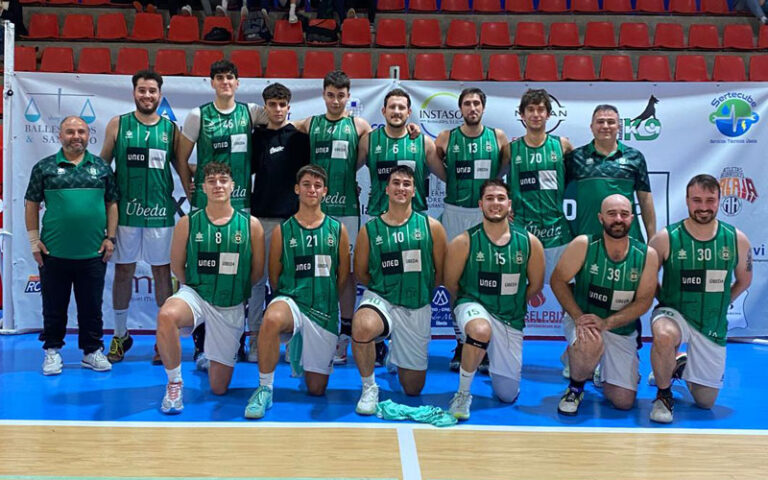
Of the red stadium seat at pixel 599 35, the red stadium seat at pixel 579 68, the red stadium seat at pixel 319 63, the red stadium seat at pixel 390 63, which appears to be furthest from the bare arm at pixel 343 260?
the red stadium seat at pixel 599 35

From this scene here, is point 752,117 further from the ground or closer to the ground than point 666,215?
further from the ground

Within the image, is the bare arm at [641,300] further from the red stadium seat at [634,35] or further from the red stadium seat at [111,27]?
the red stadium seat at [111,27]

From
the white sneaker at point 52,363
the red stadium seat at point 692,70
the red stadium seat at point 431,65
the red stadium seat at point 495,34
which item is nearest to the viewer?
the white sneaker at point 52,363

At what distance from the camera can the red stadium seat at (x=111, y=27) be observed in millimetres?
10203

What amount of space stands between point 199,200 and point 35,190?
1160 mm

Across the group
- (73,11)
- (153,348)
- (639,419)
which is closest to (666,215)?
(639,419)

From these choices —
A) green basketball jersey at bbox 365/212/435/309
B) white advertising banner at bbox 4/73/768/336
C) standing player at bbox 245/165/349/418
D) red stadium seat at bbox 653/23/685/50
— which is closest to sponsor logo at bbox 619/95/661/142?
white advertising banner at bbox 4/73/768/336

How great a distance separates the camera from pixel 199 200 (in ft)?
17.3

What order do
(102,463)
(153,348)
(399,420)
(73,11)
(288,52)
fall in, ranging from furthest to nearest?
(73,11), (288,52), (153,348), (399,420), (102,463)

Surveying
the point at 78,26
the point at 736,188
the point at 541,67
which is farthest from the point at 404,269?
the point at 78,26

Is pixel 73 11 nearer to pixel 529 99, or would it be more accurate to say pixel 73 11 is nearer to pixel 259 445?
pixel 529 99

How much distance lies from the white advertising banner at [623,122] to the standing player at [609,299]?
1.81 meters

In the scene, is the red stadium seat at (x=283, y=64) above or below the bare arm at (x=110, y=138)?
above

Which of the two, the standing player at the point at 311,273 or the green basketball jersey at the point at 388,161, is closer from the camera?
the standing player at the point at 311,273
